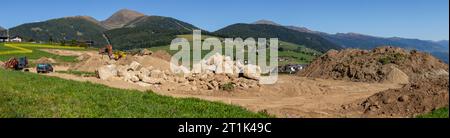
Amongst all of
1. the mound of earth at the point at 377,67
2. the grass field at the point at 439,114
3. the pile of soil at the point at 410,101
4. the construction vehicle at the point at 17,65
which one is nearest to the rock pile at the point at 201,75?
the mound of earth at the point at 377,67

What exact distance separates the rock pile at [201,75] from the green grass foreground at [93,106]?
1659 cm

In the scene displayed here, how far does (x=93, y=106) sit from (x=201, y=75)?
2365cm

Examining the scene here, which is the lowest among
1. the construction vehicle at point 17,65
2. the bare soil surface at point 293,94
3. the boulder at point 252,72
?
the bare soil surface at point 293,94

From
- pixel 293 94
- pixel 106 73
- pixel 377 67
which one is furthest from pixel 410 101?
pixel 106 73

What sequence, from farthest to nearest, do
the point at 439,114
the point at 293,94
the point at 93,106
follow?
the point at 293,94 < the point at 439,114 < the point at 93,106

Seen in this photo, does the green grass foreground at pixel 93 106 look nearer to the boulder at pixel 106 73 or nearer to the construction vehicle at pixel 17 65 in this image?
the boulder at pixel 106 73

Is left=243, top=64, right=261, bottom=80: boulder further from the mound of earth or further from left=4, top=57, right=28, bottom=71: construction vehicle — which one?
left=4, top=57, right=28, bottom=71: construction vehicle

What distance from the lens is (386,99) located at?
24938 mm

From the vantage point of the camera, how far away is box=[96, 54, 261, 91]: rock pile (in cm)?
3791

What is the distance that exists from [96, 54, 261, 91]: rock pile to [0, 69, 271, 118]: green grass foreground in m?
16.6

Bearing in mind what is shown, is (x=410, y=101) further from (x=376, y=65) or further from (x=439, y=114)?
(x=376, y=65)

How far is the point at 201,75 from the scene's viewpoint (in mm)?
40312

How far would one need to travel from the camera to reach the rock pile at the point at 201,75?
124 feet
